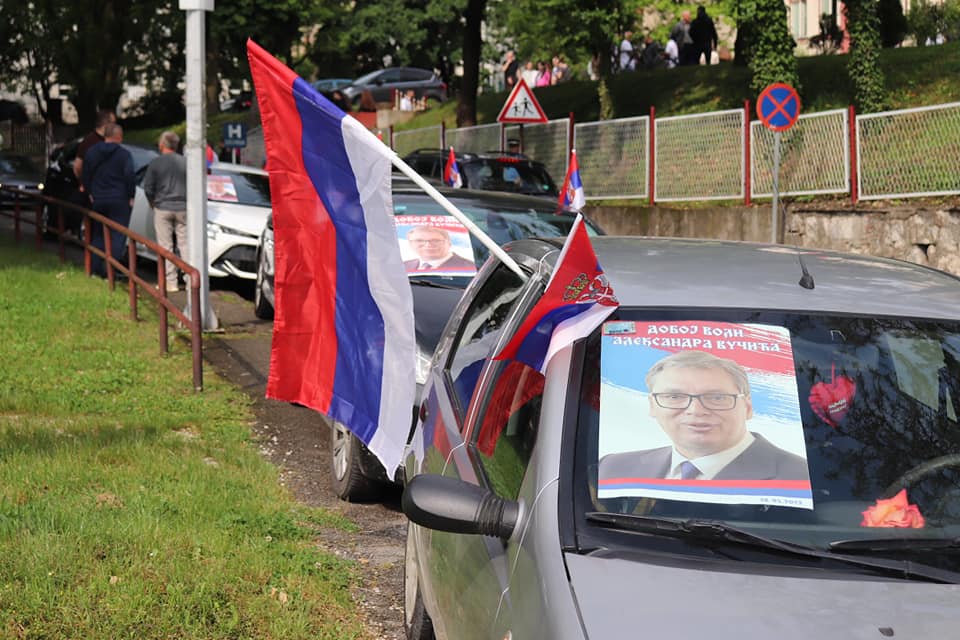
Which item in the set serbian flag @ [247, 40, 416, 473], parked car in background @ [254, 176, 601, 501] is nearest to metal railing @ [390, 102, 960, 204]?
parked car in background @ [254, 176, 601, 501]

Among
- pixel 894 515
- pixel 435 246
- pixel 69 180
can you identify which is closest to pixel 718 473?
pixel 894 515

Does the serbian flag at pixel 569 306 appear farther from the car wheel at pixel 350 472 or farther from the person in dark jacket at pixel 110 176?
the person in dark jacket at pixel 110 176

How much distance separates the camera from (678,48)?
120 ft

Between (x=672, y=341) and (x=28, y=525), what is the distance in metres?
3.29

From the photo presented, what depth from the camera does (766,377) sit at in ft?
11.9

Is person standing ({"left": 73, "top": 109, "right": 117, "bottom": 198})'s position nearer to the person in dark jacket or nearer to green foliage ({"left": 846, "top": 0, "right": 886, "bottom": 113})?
the person in dark jacket

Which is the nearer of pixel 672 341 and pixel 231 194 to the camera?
pixel 672 341

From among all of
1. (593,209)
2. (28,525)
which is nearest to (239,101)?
(593,209)

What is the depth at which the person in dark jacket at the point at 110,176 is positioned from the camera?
1623 cm

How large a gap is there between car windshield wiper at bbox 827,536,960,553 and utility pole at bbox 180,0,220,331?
33.1 ft

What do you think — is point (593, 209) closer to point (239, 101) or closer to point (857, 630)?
point (857, 630)

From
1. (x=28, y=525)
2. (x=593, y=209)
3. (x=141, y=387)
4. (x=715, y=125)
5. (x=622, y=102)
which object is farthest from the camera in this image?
(x=622, y=102)

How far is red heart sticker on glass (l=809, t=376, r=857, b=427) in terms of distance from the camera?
3.60m

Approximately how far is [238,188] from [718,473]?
14.0m
